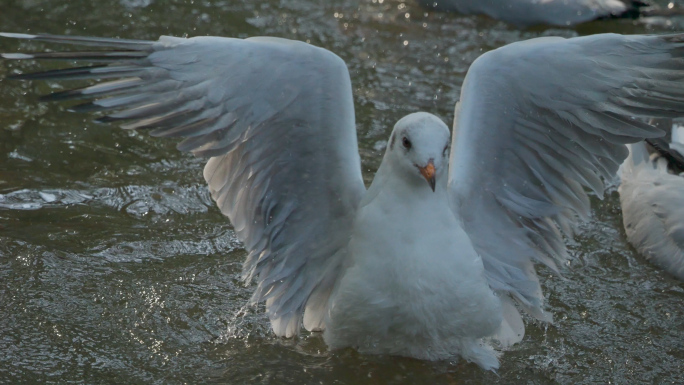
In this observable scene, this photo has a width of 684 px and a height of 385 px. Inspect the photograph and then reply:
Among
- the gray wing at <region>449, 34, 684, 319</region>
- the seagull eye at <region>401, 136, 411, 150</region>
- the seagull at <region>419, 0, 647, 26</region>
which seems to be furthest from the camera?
the seagull at <region>419, 0, 647, 26</region>

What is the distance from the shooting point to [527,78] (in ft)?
14.3

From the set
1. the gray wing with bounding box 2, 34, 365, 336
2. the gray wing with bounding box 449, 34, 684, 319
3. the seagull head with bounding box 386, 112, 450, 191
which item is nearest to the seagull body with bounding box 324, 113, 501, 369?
the seagull head with bounding box 386, 112, 450, 191

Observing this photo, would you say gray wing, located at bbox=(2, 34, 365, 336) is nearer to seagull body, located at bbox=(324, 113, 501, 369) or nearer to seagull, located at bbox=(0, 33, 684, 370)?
seagull, located at bbox=(0, 33, 684, 370)

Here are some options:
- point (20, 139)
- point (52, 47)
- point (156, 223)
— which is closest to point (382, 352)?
point (156, 223)

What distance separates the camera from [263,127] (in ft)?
14.0

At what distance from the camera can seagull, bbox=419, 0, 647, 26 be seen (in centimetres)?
894

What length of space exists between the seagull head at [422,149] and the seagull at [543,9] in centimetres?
520

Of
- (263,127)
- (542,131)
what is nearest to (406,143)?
(263,127)

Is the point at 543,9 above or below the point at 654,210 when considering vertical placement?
above

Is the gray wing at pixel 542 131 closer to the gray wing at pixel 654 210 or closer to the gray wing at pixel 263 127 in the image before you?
the gray wing at pixel 263 127

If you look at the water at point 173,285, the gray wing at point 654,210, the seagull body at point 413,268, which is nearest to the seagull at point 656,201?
the gray wing at point 654,210

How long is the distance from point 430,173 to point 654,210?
270 cm

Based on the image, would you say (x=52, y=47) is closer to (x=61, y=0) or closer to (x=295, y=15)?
(x=61, y=0)

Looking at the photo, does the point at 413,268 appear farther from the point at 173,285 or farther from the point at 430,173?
the point at 173,285
